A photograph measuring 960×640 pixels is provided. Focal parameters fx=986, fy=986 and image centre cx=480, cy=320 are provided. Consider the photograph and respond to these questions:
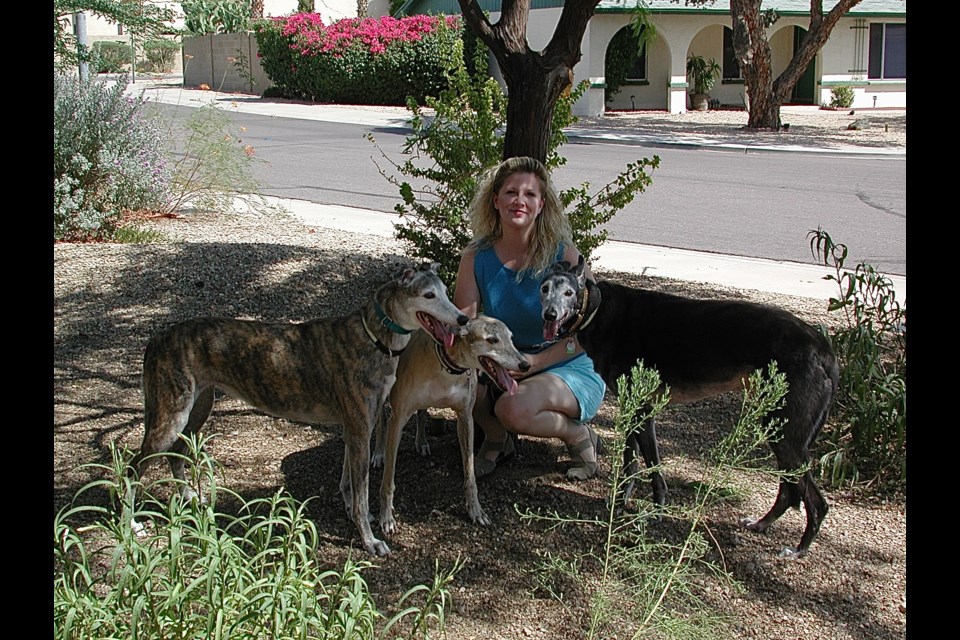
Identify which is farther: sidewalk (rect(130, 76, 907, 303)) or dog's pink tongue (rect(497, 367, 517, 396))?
sidewalk (rect(130, 76, 907, 303))

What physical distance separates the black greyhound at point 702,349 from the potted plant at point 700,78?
31007 millimetres

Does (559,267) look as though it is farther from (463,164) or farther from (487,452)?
(463,164)

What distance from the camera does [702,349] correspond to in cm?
449

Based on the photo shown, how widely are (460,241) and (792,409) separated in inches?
Answer: 146

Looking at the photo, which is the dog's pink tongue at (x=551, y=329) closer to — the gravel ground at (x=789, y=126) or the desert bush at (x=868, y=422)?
the desert bush at (x=868, y=422)

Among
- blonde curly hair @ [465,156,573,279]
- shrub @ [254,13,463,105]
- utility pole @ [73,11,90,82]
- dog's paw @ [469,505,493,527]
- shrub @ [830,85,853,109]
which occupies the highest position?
shrub @ [254,13,463,105]

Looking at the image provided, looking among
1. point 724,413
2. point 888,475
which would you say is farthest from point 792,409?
point 724,413

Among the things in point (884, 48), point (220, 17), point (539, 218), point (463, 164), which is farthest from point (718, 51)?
point (539, 218)

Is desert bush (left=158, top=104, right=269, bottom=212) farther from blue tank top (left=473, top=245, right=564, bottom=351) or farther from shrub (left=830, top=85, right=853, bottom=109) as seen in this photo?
shrub (left=830, top=85, right=853, bottom=109)

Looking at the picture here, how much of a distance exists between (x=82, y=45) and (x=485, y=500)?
313 inches

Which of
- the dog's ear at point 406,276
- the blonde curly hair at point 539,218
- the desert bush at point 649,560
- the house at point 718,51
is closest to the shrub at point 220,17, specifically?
the house at point 718,51

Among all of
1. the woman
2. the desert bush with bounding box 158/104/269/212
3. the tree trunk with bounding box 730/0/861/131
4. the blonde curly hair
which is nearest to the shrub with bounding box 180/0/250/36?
the tree trunk with bounding box 730/0/861/131

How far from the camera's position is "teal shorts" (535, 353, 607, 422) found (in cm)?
493

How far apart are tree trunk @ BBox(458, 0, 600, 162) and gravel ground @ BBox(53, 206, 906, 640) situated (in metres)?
1.90
